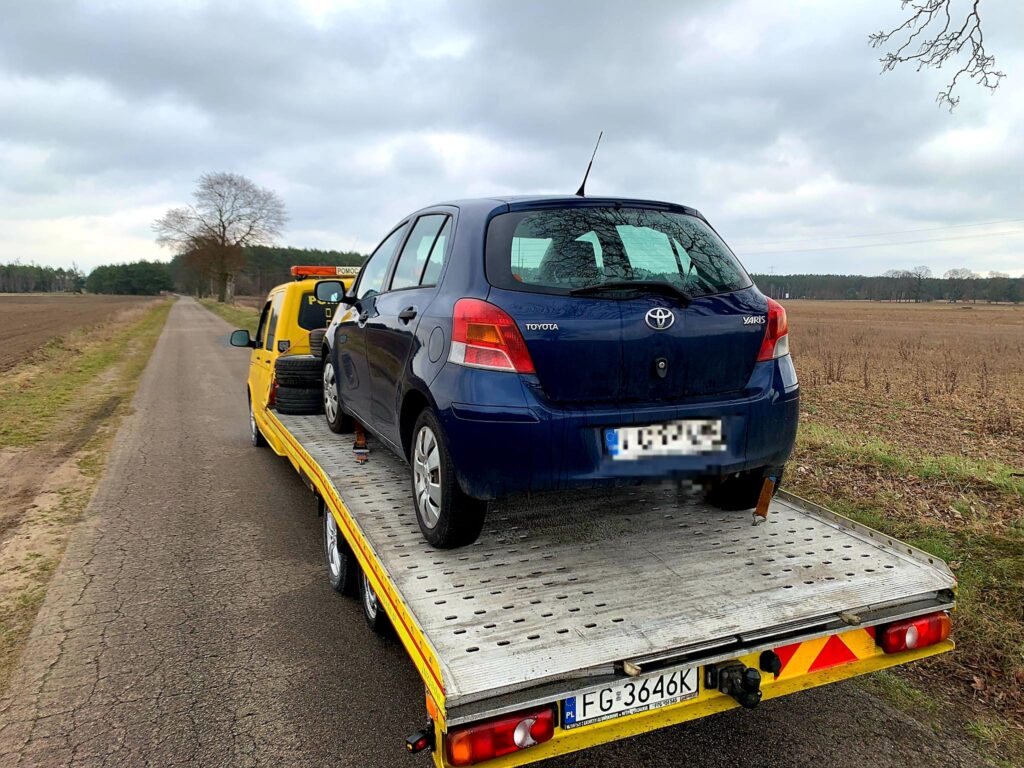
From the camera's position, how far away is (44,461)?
280 inches

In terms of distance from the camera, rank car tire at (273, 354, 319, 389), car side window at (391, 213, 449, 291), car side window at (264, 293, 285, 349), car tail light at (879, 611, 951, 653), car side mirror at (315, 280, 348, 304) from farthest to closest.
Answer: car side window at (264, 293, 285, 349), car tire at (273, 354, 319, 389), car side mirror at (315, 280, 348, 304), car side window at (391, 213, 449, 291), car tail light at (879, 611, 951, 653)

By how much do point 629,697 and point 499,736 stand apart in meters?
0.43

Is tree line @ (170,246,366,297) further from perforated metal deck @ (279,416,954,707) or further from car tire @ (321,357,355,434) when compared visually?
perforated metal deck @ (279,416,954,707)

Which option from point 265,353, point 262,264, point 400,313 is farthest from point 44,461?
point 262,264

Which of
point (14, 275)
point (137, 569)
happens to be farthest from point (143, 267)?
point (137, 569)

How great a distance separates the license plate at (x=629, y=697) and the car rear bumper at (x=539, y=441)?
76cm

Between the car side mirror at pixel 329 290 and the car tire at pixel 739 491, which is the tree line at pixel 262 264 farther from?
the car tire at pixel 739 491

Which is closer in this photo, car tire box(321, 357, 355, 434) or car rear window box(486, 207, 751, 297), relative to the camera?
car rear window box(486, 207, 751, 297)

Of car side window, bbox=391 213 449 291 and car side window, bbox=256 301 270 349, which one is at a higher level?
car side window, bbox=391 213 449 291

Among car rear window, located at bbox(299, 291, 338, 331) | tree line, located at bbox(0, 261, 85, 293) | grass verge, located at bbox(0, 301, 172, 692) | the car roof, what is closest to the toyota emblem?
the car roof

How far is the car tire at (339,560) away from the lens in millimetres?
3777

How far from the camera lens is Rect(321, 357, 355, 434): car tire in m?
5.06

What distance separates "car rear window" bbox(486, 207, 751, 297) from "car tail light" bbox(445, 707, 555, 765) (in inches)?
61.3

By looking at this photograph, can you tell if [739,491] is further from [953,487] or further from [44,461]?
[44,461]
